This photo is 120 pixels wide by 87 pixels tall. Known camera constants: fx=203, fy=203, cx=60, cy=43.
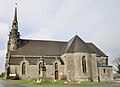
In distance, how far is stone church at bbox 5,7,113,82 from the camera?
48.9 metres

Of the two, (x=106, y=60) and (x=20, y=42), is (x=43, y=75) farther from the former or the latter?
(x=106, y=60)

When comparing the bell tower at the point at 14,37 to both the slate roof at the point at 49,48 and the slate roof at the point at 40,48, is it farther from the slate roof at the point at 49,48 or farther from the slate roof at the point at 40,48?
the slate roof at the point at 40,48

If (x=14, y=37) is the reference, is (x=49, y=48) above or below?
below

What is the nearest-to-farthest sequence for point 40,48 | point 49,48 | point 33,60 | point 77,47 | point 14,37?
point 77,47, point 33,60, point 14,37, point 40,48, point 49,48

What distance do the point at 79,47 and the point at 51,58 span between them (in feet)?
28.7

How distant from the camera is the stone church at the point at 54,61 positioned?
48875 mm

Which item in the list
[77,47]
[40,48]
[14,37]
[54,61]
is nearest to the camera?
[77,47]

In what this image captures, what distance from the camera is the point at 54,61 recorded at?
52281 millimetres

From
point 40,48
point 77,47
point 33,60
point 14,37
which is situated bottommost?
point 33,60

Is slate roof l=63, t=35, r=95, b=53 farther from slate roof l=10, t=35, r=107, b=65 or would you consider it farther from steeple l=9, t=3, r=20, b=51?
steeple l=9, t=3, r=20, b=51

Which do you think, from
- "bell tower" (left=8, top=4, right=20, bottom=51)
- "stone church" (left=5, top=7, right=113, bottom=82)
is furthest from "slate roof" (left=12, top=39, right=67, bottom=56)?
"bell tower" (left=8, top=4, right=20, bottom=51)

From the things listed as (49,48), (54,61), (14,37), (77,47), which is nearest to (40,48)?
(49,48)

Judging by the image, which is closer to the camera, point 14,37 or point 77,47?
point 77,47

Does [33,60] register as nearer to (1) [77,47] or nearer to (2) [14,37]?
(2) [14,37]
